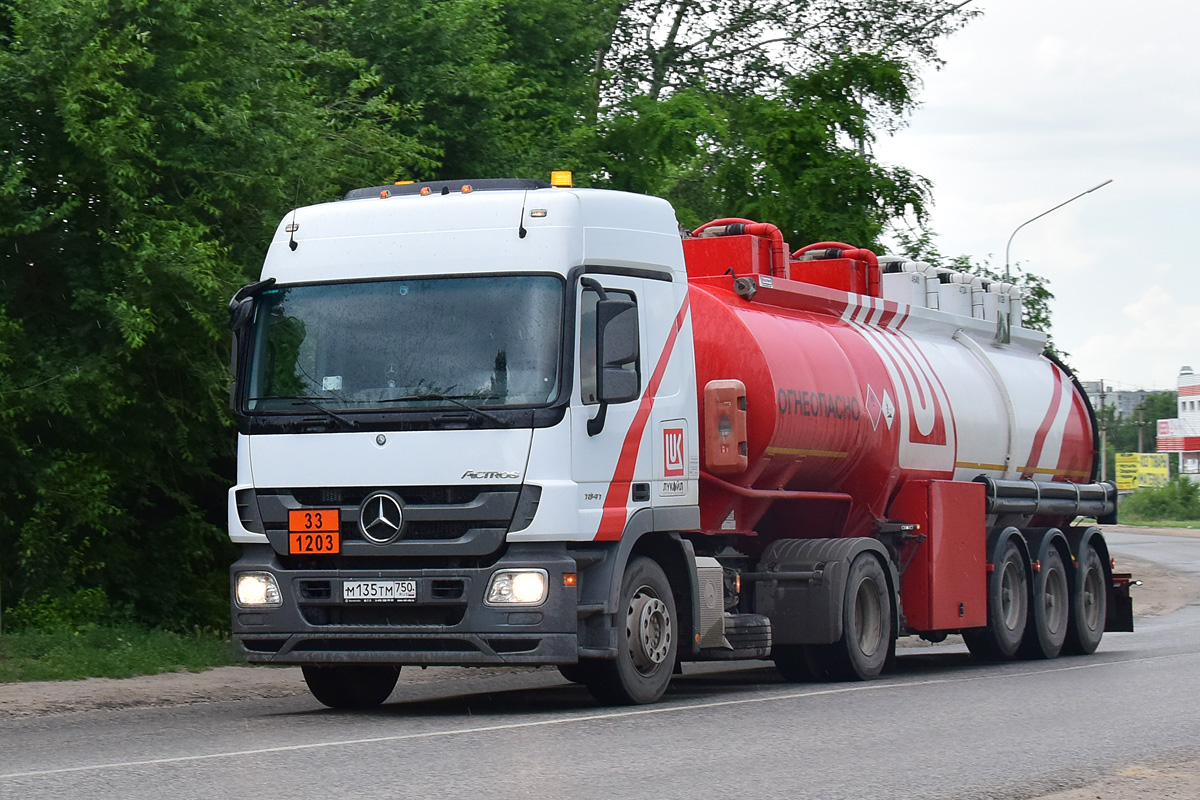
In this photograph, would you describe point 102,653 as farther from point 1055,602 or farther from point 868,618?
point 1055,602

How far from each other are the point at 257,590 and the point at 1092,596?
10.9 meters

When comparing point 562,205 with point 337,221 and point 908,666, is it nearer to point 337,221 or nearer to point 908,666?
point 337,221

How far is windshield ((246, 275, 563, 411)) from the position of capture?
11.1m

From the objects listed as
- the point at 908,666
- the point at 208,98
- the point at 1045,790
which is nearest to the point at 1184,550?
the point at 908,666

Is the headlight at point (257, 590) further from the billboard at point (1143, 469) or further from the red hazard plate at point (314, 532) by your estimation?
the billboard at point (1143, 469)

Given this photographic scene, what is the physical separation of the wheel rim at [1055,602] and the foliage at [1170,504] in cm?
7861

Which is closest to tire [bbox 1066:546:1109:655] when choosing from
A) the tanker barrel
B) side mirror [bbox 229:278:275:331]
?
the tanker barrel

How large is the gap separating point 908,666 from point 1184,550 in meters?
38.7

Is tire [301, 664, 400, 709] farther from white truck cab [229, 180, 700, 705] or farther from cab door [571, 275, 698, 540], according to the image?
cab door [571, 275, 698, 540]

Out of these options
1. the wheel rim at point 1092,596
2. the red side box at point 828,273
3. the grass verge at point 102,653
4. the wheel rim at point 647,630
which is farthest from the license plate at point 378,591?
the wheel rim at point 1092,596

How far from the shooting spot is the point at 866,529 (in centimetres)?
1559

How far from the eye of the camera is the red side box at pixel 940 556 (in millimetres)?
15797

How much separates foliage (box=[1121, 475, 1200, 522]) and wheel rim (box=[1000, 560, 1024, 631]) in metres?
79.9

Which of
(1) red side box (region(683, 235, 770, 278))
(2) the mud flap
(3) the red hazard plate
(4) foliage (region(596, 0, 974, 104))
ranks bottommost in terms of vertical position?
(2) the mud flap
